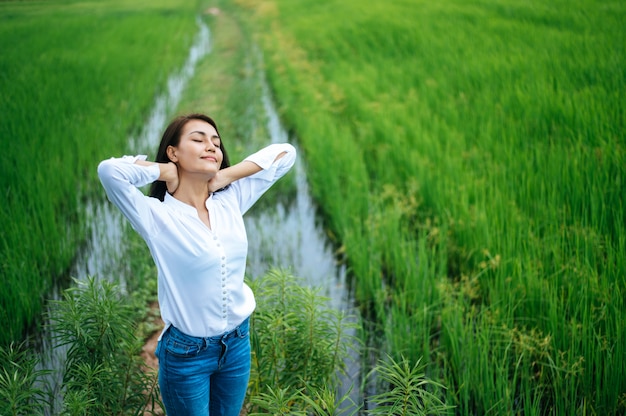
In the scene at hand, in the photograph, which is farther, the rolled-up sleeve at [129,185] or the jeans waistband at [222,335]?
the jeans waistband at [222,335]

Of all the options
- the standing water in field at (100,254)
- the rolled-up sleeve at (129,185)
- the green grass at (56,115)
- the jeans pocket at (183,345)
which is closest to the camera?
the rolled-up sleeve at (129,185)

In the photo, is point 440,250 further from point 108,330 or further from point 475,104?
point 475,104

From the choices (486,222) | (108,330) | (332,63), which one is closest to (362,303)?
(486,222)

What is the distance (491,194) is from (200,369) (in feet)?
8.43

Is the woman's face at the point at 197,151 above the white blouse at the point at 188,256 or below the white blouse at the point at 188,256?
above

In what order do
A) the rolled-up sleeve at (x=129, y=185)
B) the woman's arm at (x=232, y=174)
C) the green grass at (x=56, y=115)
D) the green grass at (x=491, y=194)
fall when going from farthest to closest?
the green grass at (x=56, y=115), the green grass at (x=491, y=194), the woman's arm at (x=232, y=174), the rolled-up sleeve at (x=129, y=185)

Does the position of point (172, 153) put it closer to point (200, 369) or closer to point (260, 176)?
point (260, 176)

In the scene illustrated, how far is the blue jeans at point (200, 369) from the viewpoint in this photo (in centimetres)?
142

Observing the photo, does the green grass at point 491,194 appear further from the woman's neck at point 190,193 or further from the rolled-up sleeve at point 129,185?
the rolled-up sleeve at point 129,185

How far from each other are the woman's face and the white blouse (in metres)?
0.10

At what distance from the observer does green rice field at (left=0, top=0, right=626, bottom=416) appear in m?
2.43

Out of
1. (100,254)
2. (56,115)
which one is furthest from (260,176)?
(56,115)

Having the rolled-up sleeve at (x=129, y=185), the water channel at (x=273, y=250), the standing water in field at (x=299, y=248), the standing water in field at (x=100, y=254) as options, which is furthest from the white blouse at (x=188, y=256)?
the standing water in field at (x=299, y=248)

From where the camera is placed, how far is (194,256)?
4.57 feet
